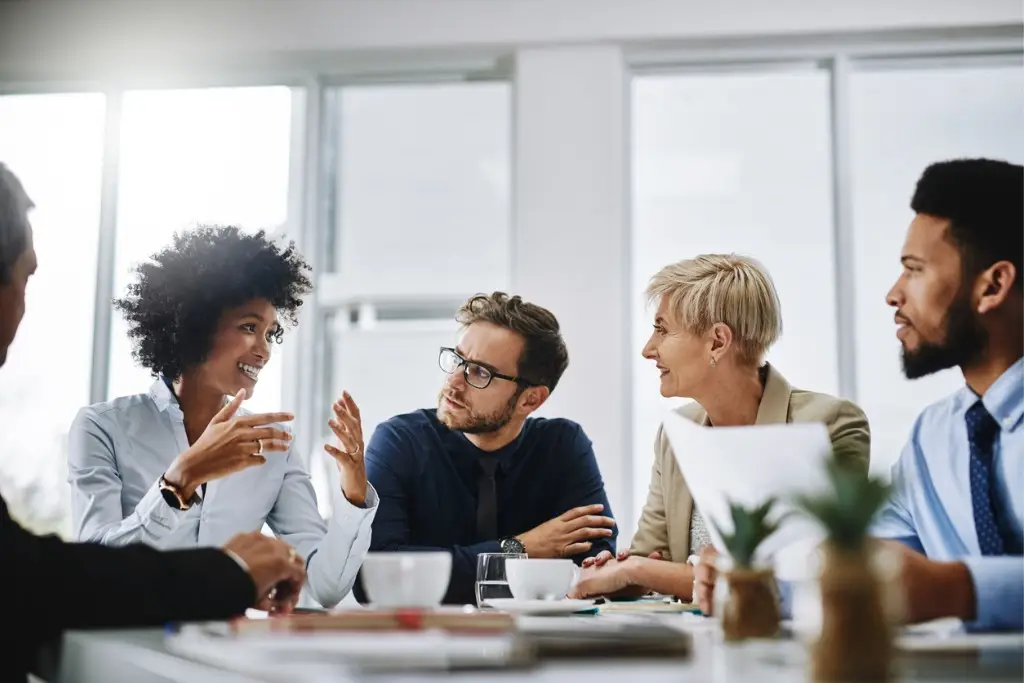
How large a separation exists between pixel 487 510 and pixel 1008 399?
129 cm

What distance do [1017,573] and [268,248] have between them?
2.06 m

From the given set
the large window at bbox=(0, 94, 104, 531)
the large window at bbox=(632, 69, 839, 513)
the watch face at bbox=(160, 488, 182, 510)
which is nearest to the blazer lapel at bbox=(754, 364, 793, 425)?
the watch face at bbox=(160, 488, 182, 510)

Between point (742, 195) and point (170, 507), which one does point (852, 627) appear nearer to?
point (170, 507)

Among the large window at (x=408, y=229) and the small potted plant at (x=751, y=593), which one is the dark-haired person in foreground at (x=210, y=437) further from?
the large window at (x=408, y=229)

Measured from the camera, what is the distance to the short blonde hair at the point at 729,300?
2.60 metres

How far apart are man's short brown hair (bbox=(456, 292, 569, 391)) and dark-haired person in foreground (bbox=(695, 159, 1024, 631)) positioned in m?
1.13

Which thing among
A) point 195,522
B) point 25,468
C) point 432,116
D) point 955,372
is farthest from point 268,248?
point 955,372

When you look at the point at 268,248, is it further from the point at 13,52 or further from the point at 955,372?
the point at 955,372

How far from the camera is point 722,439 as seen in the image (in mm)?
1319

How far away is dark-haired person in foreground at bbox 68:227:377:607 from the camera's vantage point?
80.7 inches

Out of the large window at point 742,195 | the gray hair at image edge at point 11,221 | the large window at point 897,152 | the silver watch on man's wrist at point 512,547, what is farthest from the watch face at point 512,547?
the large window at point 897,152

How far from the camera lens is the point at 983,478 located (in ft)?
5.41

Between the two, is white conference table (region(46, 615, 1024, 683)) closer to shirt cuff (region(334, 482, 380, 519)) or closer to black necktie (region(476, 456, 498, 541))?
shirt cuff (region(334, 482, 380, 519))

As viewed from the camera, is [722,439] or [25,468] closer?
[722,439]
